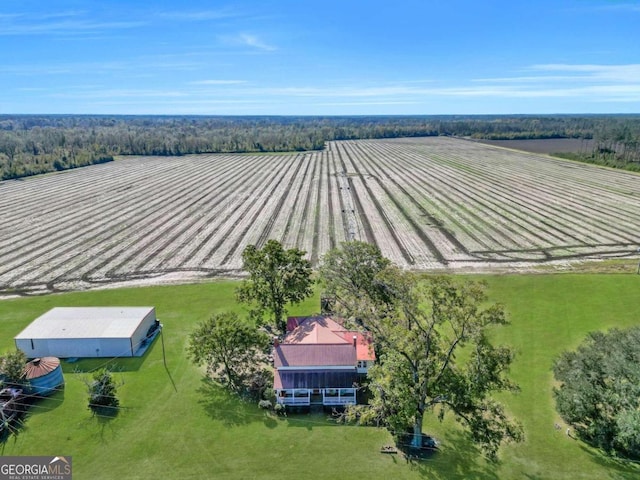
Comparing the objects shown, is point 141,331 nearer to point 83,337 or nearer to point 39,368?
point 83,337

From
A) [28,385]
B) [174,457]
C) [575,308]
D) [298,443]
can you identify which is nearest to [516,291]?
[575,308]

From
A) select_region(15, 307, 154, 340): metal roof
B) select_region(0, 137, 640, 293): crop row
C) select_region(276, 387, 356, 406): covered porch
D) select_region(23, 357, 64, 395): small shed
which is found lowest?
select_region(276, 387, 356, 406): covered porch

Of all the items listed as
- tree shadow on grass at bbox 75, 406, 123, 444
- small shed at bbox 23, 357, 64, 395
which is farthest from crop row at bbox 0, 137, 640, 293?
tree shadow on grass at bbox 75, 406, 123, 444

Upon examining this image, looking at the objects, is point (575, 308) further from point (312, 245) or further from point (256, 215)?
point (256, 215)

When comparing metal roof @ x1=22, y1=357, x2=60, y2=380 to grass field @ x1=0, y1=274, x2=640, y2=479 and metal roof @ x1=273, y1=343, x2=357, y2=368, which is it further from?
metal roof @ x1=273, y1=343, x2=357, y2=368

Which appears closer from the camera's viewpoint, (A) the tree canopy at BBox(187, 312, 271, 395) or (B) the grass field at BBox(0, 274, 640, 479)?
(B) the grass field at BBox(0, 274, 640, 479)

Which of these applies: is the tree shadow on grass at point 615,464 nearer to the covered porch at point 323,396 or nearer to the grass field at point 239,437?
the grass field at point 239,437

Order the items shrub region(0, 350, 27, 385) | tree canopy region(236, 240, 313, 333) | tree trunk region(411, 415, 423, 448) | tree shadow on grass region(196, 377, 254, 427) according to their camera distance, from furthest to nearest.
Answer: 1. tree canopy region(236, 240, 313, 333)
2. shrub region(0, 350, 27, 385)
3. tree shadow on grass region(196, 377, 254, 427)
4. tree trunk region(411, 415, 423, 448)

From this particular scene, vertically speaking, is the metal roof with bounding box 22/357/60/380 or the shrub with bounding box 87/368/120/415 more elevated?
the metal roof with bounding box 22/357/60/380
